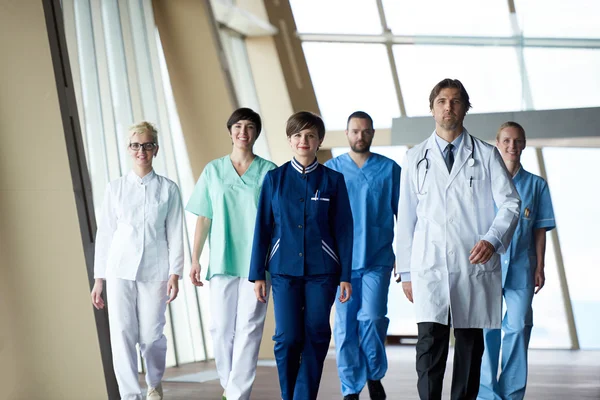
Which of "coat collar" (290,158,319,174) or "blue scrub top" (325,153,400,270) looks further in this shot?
"blue scrub top" (325,153,400,270)

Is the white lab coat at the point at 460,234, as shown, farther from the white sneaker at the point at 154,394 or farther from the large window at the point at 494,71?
the large window at the point at 494,71

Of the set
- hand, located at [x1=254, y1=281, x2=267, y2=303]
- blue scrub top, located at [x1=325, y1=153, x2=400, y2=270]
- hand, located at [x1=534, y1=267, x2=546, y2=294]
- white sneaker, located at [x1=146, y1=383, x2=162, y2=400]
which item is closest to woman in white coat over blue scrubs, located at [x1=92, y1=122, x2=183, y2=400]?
white sneaker, located at [x1=146, y1=383, x2=162, y2=400]

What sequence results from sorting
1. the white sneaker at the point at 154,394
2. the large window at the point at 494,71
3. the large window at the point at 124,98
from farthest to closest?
the large window at the point at 494,71 → the large window at the point at 124,98 → the white sneaker at the point at 154,394

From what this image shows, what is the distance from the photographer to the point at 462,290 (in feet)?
9.88

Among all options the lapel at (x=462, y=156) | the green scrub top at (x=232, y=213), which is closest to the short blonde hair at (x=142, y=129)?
the green scrub top at (x=232, y=213)

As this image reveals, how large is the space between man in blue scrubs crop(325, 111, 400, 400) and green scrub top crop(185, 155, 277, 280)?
0.55 metres

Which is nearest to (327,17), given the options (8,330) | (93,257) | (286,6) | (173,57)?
(286,6)

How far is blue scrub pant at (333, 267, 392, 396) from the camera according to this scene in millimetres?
3977

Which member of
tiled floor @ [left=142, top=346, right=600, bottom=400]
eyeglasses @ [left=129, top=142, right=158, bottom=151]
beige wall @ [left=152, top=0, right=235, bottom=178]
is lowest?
tiled floor @ [left=142, top=346, right=600, bottom=400]

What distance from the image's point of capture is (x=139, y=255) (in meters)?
3.75

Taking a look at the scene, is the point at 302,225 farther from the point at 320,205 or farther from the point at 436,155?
the point at 436,155

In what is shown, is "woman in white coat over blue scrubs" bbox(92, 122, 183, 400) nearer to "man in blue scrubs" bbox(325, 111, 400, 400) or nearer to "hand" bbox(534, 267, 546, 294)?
"man in blue scrubs" bbox(325, 111, 400, 400)

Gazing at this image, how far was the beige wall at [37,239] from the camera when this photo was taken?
390cm

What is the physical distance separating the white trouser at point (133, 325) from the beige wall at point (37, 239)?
43 cm
